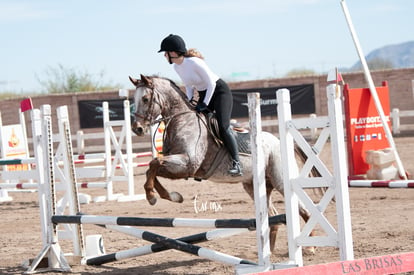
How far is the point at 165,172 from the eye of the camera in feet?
20.9

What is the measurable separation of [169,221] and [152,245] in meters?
0.46

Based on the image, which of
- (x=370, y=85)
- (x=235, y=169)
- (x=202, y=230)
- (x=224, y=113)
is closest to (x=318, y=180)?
(x=235, y=169)

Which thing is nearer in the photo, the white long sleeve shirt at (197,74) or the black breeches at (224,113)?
the white long sleeve shirt at (197,74)

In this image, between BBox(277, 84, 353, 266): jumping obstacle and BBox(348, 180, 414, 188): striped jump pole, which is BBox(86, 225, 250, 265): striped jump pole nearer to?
BBox(277, 84, 353, 266): jumping obstacle

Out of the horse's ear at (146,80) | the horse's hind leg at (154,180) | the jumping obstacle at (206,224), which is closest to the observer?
the jumping obstacle at (206,224)

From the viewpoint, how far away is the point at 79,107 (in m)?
25.3

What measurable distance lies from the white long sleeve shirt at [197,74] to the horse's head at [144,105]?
33 cm

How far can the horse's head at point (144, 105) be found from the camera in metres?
6.53

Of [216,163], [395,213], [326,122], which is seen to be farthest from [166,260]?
[395,213]

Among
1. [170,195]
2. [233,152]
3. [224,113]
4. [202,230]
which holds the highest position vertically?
[224,113]

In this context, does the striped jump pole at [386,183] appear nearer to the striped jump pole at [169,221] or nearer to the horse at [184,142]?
the horse at [184,142]

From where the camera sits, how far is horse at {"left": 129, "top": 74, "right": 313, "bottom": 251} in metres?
6.51

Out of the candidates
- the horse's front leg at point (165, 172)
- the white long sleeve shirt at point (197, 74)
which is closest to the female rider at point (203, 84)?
the white long sleeve shirt at point (197, 74)

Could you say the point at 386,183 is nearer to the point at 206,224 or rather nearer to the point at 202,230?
the point at 202,230
